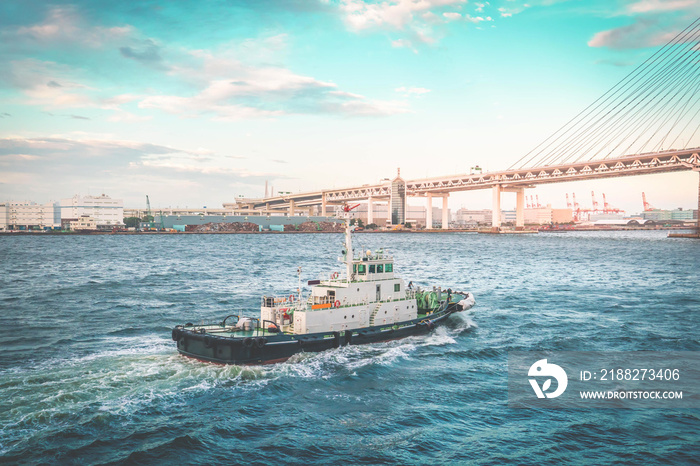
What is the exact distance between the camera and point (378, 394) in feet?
62.7

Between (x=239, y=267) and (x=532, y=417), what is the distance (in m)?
50.6

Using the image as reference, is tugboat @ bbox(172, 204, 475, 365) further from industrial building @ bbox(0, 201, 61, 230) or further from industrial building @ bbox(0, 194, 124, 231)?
industrial building @ bbox(0, 201, 61, 230)

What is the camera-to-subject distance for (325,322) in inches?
953

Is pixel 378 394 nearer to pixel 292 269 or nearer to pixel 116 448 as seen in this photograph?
pixel 116 448

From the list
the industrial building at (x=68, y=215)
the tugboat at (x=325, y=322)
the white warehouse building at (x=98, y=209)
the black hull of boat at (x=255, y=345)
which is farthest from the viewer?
the white warehouse building at (x=98, y=209)

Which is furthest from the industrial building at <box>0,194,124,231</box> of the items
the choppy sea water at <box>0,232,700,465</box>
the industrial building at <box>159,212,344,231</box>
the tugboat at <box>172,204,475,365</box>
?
the tugboat at <box>172,204,475,365</box>

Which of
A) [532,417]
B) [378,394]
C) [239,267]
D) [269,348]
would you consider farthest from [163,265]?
[532,417]

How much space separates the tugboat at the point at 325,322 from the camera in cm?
2158

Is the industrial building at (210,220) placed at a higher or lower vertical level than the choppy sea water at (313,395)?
higher

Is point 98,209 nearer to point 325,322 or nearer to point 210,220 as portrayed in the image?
point 210,220

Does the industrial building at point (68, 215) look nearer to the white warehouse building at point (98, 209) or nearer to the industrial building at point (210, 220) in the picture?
the white warehouse building at point (98, 209)

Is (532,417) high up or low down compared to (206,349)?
down

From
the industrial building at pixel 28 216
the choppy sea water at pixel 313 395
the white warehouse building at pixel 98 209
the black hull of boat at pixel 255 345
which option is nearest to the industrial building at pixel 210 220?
the white warehouse building at pixel 98 209

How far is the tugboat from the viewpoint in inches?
850
